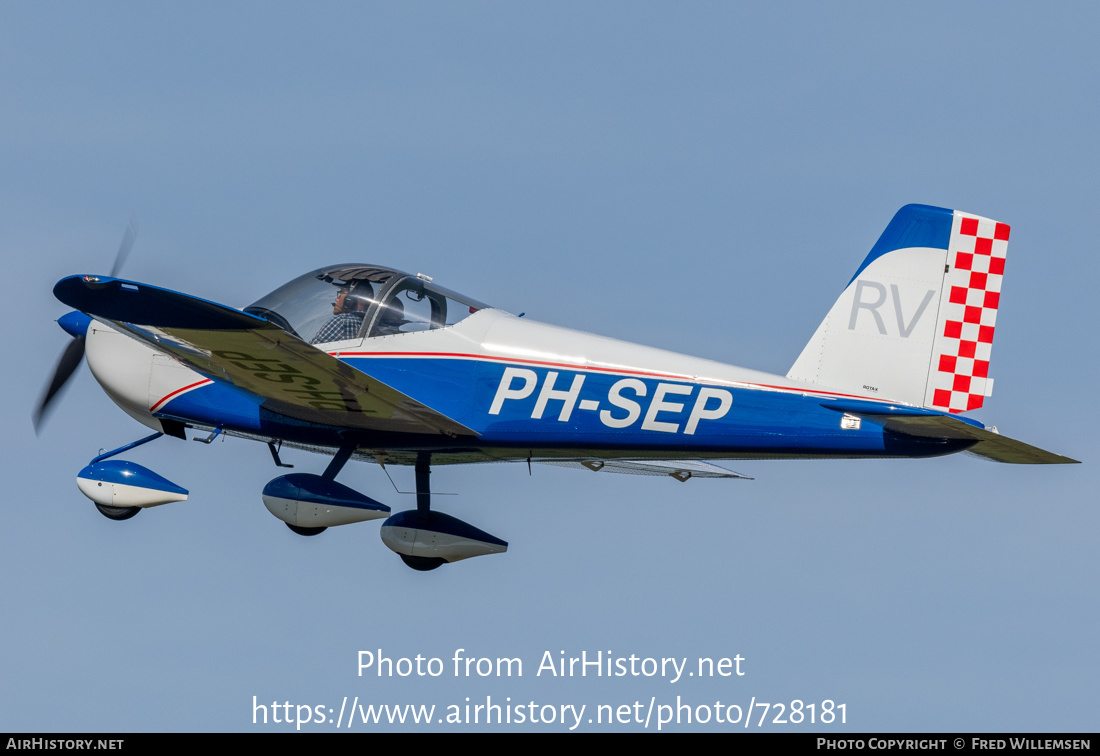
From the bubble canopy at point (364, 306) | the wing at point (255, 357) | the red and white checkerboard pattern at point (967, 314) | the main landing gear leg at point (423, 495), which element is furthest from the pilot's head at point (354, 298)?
the red and white checkerboard pattern at point (967, 314)

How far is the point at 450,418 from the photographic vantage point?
1138 centimetres

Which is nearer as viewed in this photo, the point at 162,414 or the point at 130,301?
the point at 130,301

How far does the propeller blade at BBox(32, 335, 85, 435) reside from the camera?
13.4 meters

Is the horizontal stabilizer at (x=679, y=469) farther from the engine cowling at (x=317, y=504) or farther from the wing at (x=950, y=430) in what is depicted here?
the wing at (x=950, y=430)

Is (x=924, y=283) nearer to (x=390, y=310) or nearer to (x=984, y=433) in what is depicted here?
(x=984, y=433)

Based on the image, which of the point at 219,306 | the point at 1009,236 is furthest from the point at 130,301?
the point at 1009,236

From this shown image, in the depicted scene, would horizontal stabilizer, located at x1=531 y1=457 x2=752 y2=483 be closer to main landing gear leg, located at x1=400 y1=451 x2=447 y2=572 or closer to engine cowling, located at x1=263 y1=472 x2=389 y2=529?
main landing gear leg, located at x1=400 y1=451 x2=447 y2=572

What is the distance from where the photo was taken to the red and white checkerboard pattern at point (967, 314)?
10344 millimetres

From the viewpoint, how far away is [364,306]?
1166 centimetres

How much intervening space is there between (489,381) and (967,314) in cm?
381

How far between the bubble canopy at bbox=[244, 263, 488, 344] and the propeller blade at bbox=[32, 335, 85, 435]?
2.60 m

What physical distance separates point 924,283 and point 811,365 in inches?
42.2

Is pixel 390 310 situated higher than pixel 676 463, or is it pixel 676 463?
pixel 390 310

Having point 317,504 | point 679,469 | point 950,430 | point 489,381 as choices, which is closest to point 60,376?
point 317,504
